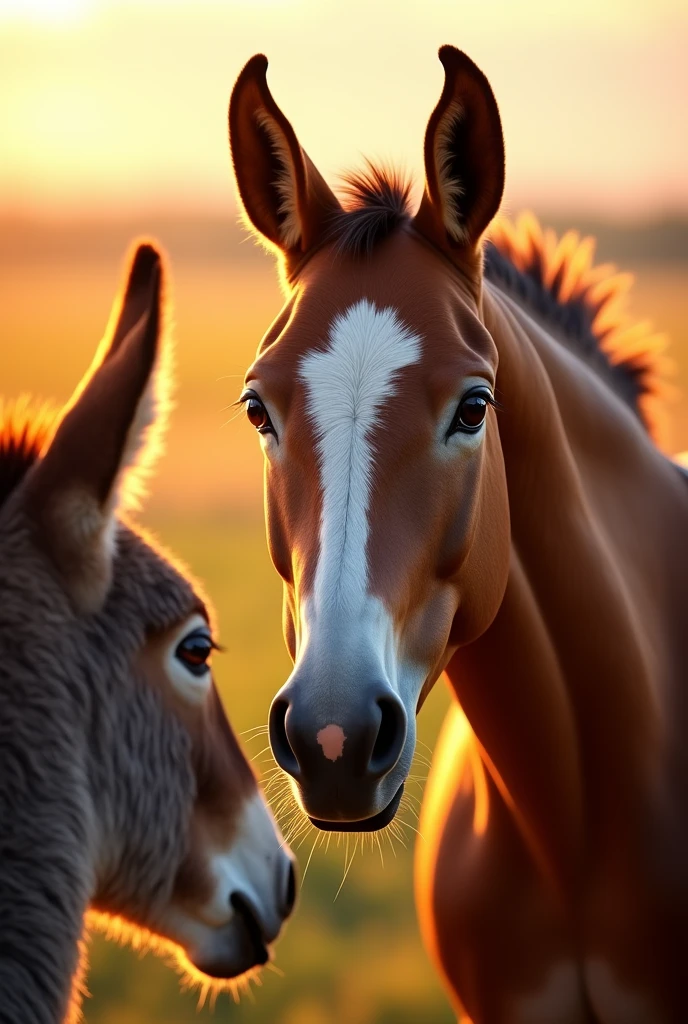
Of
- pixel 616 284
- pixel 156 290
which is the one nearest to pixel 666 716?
pixel 616 284

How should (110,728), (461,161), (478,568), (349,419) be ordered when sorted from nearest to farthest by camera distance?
(349,419) < (478,568) < (461,161) < (110,728)

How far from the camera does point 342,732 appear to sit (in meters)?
1.79

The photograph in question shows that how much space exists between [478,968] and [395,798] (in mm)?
908

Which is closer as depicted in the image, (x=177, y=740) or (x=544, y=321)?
(x=177, y=740)

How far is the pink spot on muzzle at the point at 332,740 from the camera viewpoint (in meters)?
1.79

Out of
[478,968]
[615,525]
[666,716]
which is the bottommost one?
[478,968]

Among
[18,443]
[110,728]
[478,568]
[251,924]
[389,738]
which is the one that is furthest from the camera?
[251,924]

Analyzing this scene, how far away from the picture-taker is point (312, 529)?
2004 millimetres

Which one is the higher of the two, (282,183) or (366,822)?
(282,183)

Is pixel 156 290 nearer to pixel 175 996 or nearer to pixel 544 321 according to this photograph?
pixel 544 321

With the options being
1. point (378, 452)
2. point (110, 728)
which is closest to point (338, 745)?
point (378, 452)

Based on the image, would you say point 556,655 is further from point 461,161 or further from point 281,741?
point 461,161

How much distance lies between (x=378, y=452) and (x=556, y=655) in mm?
752

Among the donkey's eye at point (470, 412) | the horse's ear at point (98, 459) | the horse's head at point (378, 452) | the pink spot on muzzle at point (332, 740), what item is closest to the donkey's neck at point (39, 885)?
the horse's ear at point (98, 459)
